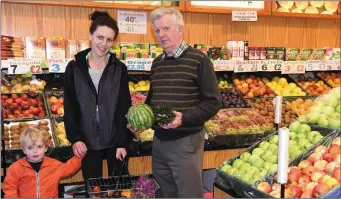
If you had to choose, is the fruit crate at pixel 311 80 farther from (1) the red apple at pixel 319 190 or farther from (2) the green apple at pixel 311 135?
(1) the red apple at pixel 319 190

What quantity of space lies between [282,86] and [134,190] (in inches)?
121

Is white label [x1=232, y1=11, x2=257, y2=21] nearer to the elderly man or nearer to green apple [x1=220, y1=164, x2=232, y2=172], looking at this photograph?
the elderly man

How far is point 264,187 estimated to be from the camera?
214cm

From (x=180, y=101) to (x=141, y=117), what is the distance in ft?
0.97

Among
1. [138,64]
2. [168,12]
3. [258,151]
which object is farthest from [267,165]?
[138,64]

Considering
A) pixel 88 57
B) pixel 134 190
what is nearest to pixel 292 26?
pixel 88 57

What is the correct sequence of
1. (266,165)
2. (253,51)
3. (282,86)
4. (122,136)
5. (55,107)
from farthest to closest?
(282,86)
(253,51)
(55,107)
(122,136)
(266,165)

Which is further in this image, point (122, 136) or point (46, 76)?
point (46, 76)

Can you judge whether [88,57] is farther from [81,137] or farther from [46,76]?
[46,76]

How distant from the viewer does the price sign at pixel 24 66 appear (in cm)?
357

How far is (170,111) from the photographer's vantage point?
7.99 ft

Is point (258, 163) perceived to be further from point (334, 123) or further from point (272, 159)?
point (334, 123)

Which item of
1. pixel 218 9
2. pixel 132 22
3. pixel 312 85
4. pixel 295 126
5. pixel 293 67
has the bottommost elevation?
pixel 295 126

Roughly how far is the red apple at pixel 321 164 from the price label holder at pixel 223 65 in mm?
2153
